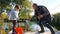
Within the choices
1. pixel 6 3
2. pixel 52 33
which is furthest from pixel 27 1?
pixel 52 33

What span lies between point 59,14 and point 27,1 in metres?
6.83

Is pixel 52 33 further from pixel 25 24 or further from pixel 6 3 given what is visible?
pixel 6 3

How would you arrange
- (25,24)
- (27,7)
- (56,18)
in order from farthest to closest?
(27,7) < (56,18) < (25,24)

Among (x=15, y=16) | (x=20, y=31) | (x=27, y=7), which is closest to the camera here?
(x=20, y=31)

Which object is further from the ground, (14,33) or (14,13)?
(14,13)

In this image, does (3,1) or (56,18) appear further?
(3,1)

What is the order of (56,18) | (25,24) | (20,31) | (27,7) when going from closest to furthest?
(20,31)
(25,24)
(56,18)
(27,7)

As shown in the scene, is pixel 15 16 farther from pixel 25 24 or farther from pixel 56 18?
Result: pixel 56 18

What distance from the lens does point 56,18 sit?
38.3 ft

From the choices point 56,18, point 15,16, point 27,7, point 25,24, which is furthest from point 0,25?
point 27,7

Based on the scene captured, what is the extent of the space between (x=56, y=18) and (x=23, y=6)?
7129 millimetres

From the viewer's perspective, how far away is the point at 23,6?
1842 centimetres

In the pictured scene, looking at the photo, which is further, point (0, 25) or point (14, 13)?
point (0, 25)

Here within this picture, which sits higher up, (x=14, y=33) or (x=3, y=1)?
(x=3, y=1)
